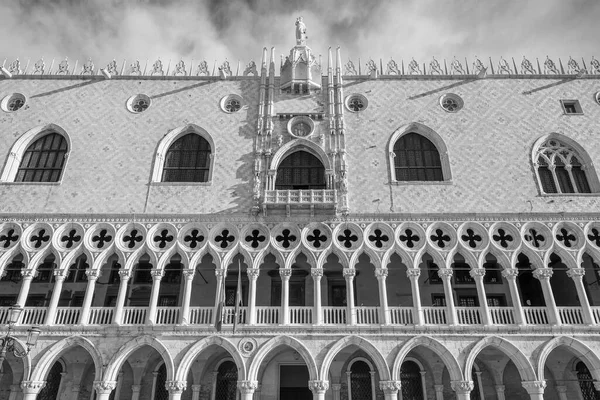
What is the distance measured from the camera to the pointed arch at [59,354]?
14.4 metres

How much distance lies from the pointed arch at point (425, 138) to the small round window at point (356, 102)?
189cm

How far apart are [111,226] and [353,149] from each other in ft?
31.8

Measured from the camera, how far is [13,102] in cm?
1972

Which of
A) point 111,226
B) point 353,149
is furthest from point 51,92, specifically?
point 353,149

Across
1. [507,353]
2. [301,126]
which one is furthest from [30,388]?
[507,353]

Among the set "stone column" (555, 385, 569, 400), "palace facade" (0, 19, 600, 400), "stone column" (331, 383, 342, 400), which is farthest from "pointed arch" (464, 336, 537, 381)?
"stone column" (331, 383, 342, 400)

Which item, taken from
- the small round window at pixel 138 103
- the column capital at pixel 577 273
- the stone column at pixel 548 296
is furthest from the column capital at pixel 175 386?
the column capital at pixel 577 273

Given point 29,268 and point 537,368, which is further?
point 29,268

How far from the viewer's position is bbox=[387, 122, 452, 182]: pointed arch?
17500mm

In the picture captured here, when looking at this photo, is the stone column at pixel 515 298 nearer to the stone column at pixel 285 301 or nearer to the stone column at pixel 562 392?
the stone column at pixel 562 392

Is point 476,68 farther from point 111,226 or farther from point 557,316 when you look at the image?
point 111,226

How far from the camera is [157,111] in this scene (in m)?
19.1

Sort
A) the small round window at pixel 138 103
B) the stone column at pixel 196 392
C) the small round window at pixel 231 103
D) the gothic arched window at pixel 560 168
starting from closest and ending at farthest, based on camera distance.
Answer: the stone column at pixel 196 392, the gothic arched window at pixel 560 168, the small round window at pixel 231 103, the small round window at pixel 138 103

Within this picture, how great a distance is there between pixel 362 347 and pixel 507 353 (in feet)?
15.3
